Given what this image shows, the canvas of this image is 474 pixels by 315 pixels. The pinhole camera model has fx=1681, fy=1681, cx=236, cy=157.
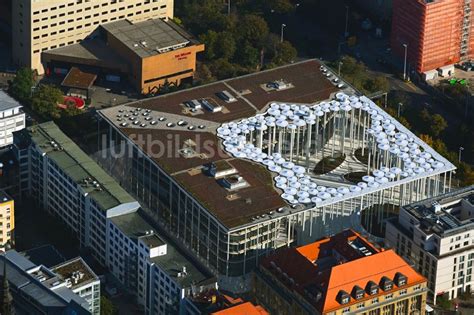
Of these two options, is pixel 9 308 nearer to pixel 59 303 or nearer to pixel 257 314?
pixel 59 303

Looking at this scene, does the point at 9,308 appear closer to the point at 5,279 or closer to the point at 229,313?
the point at 5,279

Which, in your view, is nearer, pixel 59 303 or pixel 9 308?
pixel 9 308

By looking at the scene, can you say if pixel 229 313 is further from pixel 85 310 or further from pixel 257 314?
pixel 85 310

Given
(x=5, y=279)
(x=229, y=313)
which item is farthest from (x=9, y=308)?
(x=229, y=313)

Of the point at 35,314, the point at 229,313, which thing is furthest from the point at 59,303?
the point at 229,313

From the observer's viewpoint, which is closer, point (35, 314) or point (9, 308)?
point (9, 308)
